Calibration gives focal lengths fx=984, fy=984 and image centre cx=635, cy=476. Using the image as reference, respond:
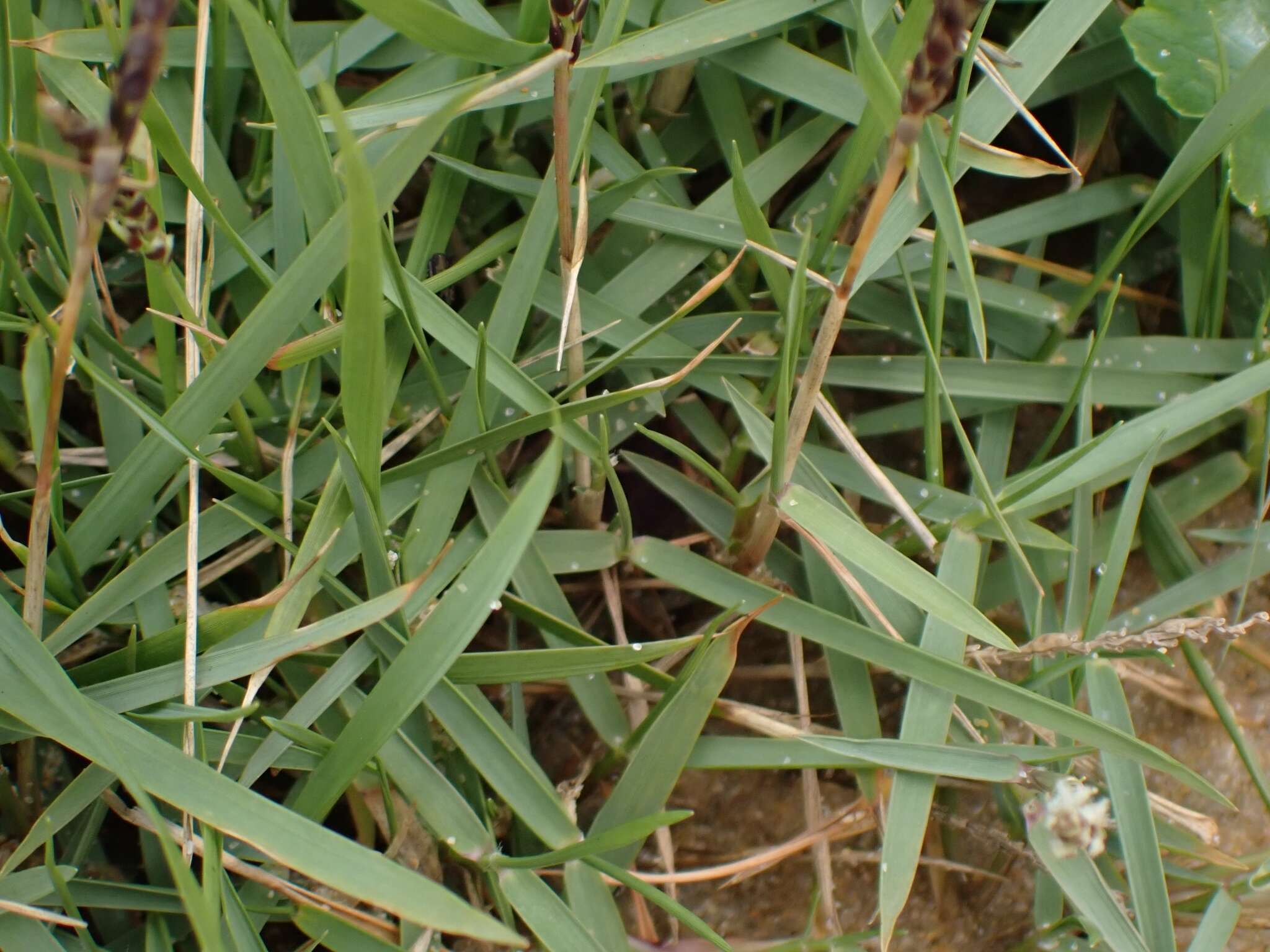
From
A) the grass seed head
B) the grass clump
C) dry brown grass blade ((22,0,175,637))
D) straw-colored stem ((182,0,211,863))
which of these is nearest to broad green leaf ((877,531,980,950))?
the grass clump

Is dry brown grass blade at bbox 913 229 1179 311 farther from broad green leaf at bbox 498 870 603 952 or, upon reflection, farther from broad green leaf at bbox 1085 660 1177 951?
broad green leaf at bbox 498 870 603 952

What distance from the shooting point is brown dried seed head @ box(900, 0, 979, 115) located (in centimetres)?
45

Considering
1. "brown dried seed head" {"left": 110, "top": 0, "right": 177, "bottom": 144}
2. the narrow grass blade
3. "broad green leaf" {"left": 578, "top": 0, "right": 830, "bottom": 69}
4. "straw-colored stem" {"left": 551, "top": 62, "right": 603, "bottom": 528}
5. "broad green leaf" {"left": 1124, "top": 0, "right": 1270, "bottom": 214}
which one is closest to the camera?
"brown dried seed head" {"left": 110, "top": 0, "right": 177, "bottom": 144}

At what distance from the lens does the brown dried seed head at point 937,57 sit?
45 cm

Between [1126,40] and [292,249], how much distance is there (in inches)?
33.7

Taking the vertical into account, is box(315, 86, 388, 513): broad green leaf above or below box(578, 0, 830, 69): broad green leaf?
below

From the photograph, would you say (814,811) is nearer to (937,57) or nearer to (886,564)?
(886,564)

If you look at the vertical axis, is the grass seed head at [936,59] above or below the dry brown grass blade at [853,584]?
above

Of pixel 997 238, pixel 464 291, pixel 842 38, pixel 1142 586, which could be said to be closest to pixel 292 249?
pixel 464 291

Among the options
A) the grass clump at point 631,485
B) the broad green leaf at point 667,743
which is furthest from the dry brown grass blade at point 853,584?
the broad green leaf at point 667,743

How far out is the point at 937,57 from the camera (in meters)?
0.46

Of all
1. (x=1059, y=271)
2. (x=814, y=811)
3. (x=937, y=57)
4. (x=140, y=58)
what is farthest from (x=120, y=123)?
(x=1059, y=271)

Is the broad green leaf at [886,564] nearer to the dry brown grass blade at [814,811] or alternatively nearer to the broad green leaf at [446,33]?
the dry brown grass blade at [814,811]

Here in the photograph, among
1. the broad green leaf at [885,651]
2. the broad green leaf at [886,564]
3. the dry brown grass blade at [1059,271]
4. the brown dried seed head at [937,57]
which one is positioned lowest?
the broad green leaf at [885,651]
